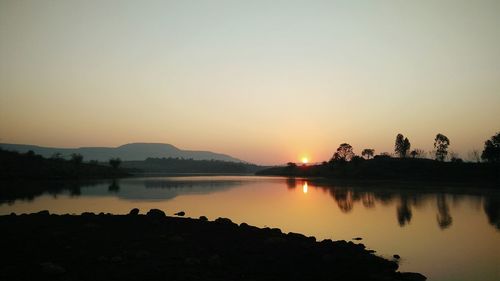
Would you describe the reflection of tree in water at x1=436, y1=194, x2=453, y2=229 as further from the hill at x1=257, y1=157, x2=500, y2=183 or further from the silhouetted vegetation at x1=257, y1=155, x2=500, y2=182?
the silhouetted vegetation at x1=257, y1=155, x2=500, y2=182

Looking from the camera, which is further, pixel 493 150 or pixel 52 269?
pixel 493 150

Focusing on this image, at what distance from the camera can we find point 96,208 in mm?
45438

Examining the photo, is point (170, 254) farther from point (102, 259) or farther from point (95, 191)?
point (95, 191)

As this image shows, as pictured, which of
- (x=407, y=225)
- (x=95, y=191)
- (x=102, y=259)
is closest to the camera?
(x=102, y=259)

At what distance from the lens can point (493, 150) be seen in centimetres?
11900

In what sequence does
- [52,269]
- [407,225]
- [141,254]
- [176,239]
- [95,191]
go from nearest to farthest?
[52,269] → [141,254] → [176,239] → [407,225] → [95,191]

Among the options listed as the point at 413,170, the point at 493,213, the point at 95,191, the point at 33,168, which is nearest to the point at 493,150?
the point at 413,170

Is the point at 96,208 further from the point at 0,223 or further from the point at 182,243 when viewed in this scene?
the point at 182,243

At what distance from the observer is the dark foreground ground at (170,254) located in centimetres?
1627

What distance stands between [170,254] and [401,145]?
156399mm

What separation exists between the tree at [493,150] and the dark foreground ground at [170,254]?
385 feet

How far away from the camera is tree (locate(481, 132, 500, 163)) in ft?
389

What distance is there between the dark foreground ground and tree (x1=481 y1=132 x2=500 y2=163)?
385ft

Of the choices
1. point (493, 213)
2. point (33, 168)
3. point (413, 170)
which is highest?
point (413, 170)
